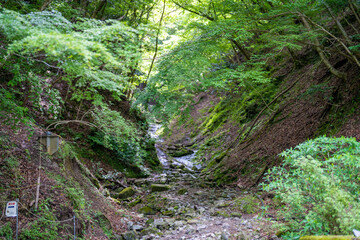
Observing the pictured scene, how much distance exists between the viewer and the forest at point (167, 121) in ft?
9.80

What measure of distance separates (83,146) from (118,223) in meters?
4.08

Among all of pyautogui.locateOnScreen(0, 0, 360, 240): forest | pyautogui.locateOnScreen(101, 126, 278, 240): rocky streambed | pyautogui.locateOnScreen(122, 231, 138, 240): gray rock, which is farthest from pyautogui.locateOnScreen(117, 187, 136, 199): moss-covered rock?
pyautogui.locateOnScreen(122, 231, 138, 240): gray rock

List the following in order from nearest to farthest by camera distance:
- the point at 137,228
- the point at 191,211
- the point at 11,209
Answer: the point at 11,209, the point at 137,228, the point at 191,211

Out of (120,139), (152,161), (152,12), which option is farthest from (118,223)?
(152,12)

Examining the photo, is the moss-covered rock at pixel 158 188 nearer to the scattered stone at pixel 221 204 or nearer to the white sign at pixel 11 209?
the scattered stone at pixel 221 204

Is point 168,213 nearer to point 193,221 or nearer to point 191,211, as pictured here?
point 191,211

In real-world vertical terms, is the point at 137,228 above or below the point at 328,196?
below

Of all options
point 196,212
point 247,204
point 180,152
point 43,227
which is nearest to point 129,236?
point 43,227

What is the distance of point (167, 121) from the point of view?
9.12 metres

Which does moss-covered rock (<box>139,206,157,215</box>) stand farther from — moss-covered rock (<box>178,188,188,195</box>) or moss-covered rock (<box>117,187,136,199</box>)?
moss-covered rock (<box>178,188,188,195</box>)

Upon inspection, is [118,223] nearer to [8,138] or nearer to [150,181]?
[8,138]

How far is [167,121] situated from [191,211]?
344cm

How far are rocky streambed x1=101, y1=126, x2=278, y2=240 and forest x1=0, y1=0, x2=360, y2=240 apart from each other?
47mm

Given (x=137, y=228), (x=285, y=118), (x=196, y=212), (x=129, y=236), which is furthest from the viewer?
(x=285, y=118)
